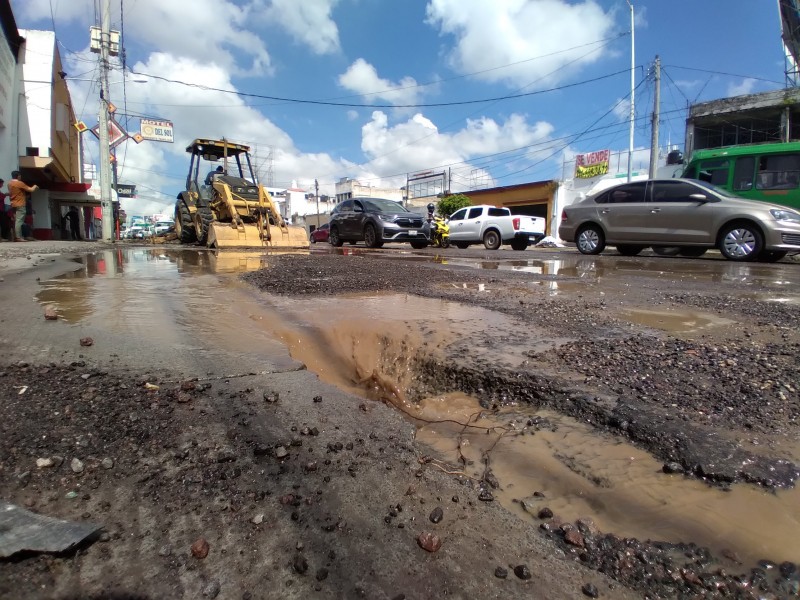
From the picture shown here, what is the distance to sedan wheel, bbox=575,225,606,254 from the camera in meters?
10.6

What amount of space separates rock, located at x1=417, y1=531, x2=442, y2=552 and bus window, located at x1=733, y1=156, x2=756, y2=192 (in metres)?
15.0

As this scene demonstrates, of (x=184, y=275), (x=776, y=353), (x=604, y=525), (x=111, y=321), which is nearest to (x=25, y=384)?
(x=111, y=321)

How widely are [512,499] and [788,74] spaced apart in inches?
1216

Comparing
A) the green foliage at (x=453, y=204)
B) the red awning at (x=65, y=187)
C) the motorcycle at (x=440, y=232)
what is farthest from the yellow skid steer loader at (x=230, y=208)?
the green foliage at (x=453, y=204)

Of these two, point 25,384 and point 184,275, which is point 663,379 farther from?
point 184,275

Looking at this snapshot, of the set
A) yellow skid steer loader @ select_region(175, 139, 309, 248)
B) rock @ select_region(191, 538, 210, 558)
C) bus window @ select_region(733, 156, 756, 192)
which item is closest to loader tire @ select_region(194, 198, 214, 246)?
yellow skid steer loader @ select_region(175, 139, 309, 248)

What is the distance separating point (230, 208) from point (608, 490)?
38.4 feet

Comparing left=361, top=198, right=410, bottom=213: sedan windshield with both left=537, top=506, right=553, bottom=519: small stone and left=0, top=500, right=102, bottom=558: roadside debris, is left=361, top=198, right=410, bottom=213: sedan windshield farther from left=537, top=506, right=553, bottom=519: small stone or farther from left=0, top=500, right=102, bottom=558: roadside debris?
left=0, top=500, right=102, bottom=558: roadside debris

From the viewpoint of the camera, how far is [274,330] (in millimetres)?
3289

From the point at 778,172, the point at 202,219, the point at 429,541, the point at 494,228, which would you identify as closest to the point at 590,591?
the point at 429,541

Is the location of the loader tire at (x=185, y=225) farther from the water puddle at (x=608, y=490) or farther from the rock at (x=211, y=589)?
the rock at (x=211, y=589)

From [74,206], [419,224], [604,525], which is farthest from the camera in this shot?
[74,206]

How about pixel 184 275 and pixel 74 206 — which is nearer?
pixel 184 275

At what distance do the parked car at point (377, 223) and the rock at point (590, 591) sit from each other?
41.0ft
